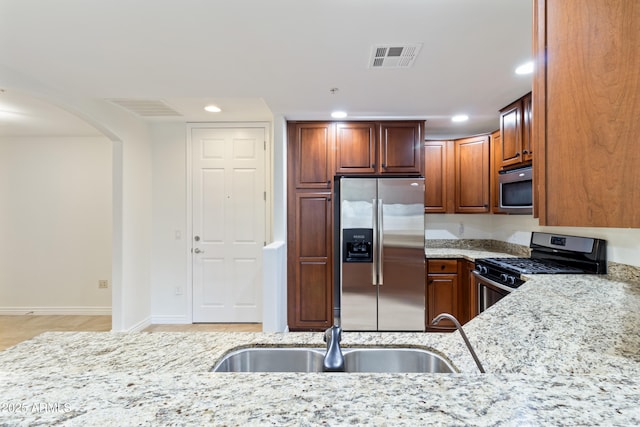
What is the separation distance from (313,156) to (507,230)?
237cm

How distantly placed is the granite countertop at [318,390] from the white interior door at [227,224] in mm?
2729

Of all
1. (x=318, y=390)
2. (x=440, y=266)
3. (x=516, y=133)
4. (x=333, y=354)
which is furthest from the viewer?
(x=440, y=266)

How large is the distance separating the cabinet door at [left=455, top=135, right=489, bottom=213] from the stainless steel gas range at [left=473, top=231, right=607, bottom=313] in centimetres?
64

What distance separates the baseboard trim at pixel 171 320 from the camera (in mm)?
3660

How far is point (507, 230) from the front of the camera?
350cm

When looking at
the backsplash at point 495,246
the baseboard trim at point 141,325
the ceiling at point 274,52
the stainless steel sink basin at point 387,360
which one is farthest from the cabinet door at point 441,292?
the baseboard trim at point 141,325

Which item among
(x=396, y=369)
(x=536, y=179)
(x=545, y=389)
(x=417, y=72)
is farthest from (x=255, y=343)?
(x=417, y=72)

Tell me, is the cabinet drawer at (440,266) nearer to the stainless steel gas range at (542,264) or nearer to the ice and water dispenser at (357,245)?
the stainless steel gas range at (542,264)

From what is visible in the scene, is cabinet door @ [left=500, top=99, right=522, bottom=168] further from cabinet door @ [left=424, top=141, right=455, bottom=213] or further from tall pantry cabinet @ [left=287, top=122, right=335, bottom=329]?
tall pantry cabinet @ [left=287, top=122, right=335, bottom=329]

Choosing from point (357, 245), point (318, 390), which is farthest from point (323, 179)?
point (318, 390)

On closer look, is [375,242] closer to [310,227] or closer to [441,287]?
[310,227]

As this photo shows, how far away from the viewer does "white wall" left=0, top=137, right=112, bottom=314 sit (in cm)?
400

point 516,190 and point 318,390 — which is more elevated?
point 516,190

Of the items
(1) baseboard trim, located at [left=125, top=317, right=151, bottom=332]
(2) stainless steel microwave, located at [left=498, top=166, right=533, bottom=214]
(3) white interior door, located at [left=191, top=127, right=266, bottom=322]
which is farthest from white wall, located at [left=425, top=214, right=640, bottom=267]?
(1) baseboard trim, located at [left=125, top=317, right=151, bottom=332]
